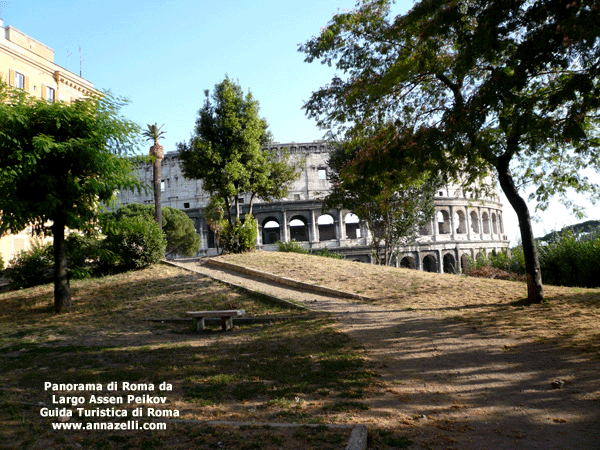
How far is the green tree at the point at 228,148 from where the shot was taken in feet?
59.5

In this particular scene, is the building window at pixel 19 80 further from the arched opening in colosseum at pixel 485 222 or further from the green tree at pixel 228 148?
the arched opening in colosseum at pixel 485 222

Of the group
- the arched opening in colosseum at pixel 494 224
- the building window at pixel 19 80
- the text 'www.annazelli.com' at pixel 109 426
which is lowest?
the text 'www.annazelli.com' at pixel 109 426

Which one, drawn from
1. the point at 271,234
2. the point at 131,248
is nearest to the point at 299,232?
the point at 271,234

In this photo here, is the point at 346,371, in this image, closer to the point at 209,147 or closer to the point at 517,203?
the point at 517,203

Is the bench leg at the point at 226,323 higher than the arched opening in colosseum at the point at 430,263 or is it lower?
lower

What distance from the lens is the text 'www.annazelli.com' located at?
134 inches

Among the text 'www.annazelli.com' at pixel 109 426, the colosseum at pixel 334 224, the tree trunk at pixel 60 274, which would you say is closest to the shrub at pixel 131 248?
the tree trunk at pixel 60 274

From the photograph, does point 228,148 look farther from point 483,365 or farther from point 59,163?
point 483,365

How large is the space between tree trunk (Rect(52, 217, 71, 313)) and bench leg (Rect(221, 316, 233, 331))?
455 cm

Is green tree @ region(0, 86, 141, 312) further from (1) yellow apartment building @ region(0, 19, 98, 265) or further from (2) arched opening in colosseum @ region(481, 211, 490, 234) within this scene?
(2) arched opening in colosseum @ region(481, 211, 490, 234)

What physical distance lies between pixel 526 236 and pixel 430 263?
3703 cm

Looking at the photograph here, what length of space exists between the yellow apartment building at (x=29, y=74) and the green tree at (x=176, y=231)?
8.73 metres

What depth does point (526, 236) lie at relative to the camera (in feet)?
27.7

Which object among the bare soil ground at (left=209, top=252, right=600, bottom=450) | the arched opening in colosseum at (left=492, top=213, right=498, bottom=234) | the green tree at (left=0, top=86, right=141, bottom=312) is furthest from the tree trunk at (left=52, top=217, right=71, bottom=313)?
the arched opening in colosseum at (left=492, top=213, right=498, bottom=234)
